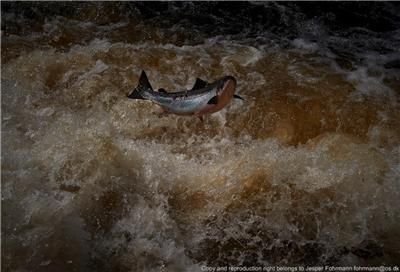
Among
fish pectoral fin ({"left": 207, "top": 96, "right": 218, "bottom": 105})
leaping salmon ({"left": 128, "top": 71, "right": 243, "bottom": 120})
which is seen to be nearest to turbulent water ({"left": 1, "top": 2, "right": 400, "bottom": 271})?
leaping salmon ({"left": 128, "top": 71, "right": 243, "bottom": 120})

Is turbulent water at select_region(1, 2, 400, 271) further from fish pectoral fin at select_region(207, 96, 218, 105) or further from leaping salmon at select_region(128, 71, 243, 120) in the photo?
fish pectoral fin at select_region(207, 96, 218, 105)

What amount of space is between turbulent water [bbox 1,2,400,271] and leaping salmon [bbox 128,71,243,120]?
469mm

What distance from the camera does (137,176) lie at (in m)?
3.22

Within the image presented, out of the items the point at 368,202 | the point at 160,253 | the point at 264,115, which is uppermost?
the point at 264,115

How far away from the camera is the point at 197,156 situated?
3281 millimetres

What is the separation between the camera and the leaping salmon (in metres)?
2.71

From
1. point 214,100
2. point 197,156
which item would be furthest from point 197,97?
point 197,156

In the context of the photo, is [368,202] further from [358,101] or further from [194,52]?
[194,52]

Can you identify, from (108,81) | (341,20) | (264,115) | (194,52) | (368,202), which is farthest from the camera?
(341,20)

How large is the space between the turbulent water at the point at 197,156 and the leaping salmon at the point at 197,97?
469mm

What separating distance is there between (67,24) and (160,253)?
295 cm

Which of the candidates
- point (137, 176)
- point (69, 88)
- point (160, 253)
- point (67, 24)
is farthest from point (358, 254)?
point (67, 24)

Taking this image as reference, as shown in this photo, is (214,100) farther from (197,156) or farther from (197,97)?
(197,156)

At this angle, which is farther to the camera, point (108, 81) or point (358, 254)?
point (108, 81)
